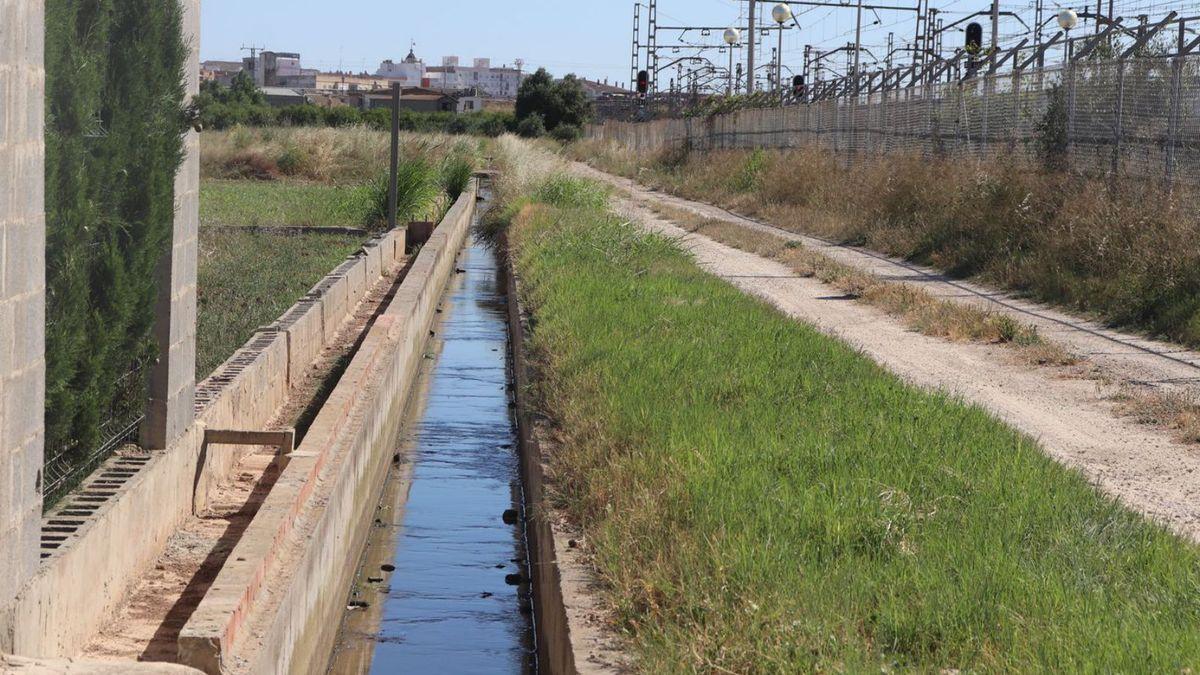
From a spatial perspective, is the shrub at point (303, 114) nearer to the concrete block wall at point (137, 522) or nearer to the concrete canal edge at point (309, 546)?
the concrete canal edge at point (309, 546)

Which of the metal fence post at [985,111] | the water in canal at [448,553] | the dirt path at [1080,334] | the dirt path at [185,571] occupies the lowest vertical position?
the water in canal at [448,553]

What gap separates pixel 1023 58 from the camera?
21.3 meters

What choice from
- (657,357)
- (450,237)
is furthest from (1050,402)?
(450,237)

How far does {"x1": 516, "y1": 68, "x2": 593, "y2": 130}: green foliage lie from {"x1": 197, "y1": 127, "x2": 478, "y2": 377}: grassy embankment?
50725 mm

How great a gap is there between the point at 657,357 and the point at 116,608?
15.3ft

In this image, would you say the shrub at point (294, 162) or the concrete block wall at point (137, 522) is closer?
the concrete block wall at point (137, 522)

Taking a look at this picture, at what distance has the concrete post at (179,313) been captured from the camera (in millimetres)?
6715

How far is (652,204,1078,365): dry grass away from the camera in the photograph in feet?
38.5

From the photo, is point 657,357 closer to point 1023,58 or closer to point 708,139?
point 1023,58

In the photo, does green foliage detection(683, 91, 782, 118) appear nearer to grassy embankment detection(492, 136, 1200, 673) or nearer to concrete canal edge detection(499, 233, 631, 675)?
grassy embankment detection(492, 136, 1200, 673)

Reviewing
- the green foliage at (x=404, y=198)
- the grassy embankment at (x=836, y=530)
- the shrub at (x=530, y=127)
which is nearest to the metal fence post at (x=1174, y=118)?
the grassy embankment at (x=836, y=530)

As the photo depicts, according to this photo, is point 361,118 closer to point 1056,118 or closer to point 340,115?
point 340,115

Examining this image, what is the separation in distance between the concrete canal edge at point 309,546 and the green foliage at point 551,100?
290ft

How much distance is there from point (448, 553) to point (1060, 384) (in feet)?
14.6
